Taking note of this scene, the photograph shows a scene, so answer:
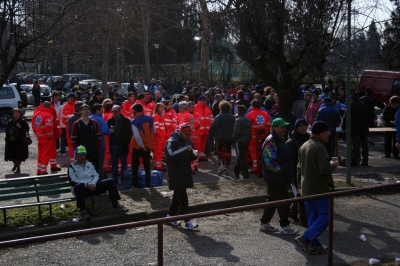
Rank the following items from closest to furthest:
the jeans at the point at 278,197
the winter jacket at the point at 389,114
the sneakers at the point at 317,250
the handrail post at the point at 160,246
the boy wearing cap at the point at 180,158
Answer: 1. the handrail post at the point at 160,246
2. the sneakers at the point at 317,250
3. the jeans at the point at 278,197
4. the boy wearing cap at the point at 180,158
5. the winter jacket at the point at 389,114

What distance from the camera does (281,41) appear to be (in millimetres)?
11680

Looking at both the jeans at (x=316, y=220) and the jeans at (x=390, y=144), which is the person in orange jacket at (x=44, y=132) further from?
the jeans at (x=390, y=144)

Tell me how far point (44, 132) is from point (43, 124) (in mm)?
204

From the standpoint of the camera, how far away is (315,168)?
8.13m

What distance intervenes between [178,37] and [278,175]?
4252 cm

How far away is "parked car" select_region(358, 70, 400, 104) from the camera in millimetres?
24312

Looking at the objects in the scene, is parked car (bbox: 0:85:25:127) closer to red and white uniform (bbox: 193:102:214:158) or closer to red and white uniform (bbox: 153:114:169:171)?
red and white uniform (bbox: 193:102:214:158)

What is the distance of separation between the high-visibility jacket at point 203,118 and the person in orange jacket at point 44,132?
3748mm

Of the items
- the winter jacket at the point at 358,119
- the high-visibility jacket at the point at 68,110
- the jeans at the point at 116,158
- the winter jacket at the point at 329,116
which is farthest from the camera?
the high-visibility jacket at the point at 68,110

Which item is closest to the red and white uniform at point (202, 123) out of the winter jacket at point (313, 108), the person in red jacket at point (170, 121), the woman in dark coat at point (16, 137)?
the person in red jacket at point (170, 121)

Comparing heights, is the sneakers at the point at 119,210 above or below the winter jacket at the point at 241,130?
below

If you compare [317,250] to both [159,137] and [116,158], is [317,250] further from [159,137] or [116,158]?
[159,137]

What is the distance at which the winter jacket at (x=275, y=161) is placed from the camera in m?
9.05

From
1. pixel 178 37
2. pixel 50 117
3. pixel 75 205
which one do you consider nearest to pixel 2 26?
pixel 75 205
